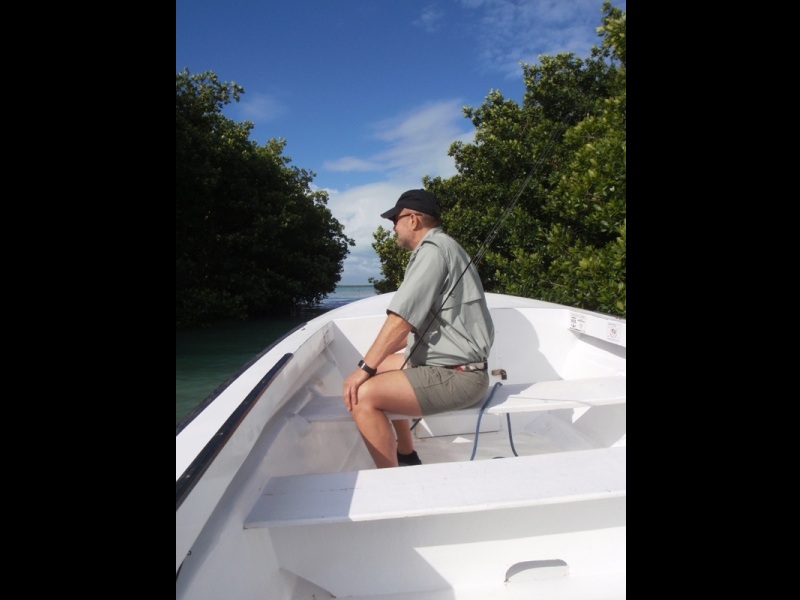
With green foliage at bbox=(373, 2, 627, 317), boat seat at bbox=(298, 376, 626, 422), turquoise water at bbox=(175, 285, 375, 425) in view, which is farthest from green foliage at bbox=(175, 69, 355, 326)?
boat seat at bbox=(298, 376, 626, 422)

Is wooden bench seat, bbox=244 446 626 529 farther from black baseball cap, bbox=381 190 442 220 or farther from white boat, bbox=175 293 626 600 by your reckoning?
black baseball cap, bbox=381 190 442 220

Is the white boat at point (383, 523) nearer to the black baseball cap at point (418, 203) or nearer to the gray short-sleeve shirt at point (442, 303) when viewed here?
the gray short-sleeve shirt at point (442, 303)

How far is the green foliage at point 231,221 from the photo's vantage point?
15.9 metres

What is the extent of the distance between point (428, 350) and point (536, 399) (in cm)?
52

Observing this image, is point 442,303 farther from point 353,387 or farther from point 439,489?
point 439,489

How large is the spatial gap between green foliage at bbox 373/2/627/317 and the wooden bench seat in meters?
2.84

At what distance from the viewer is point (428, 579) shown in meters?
1.61

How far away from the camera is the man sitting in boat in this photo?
2.17 metres

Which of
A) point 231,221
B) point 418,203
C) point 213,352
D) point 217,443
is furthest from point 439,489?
point 231,221

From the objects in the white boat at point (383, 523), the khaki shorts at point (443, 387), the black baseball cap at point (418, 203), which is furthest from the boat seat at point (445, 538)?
the black baseball cap at point (418, 203)

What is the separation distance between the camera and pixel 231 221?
18359mm

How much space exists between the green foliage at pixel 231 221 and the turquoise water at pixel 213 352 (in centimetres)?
66
